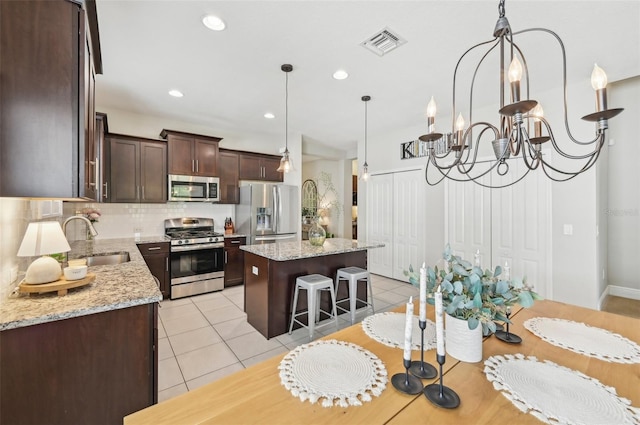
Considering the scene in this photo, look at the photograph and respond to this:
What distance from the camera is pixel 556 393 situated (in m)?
0.93

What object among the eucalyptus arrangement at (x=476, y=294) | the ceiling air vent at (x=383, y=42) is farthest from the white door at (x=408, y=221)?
the eucalyptus arrangement at (x=476, y=294)

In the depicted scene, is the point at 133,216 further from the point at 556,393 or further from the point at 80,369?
the point at 556,393

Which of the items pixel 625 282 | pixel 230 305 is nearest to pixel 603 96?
pixel 230 305

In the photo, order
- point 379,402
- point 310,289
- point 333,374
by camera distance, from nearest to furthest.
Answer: point 379,402 → point 333,374 → point 310,289

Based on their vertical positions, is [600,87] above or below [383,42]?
below

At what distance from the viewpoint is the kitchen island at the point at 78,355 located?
1199 mm

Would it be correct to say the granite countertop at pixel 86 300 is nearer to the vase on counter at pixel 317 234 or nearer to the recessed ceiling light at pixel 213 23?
the vase on counter at pixel 317 234

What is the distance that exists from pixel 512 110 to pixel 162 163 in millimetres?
4504

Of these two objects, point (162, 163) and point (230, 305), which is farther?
point (162, 163)

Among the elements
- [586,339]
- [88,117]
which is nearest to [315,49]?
[88,117]

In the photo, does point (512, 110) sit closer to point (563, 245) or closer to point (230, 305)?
point (563, 245)

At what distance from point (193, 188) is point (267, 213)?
1.27 meters

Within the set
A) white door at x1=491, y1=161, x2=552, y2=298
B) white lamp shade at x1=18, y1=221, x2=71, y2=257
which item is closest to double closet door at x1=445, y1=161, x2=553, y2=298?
white door at x1=491, y1=161, x2=552, y2=298

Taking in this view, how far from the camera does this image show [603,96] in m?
1.09
